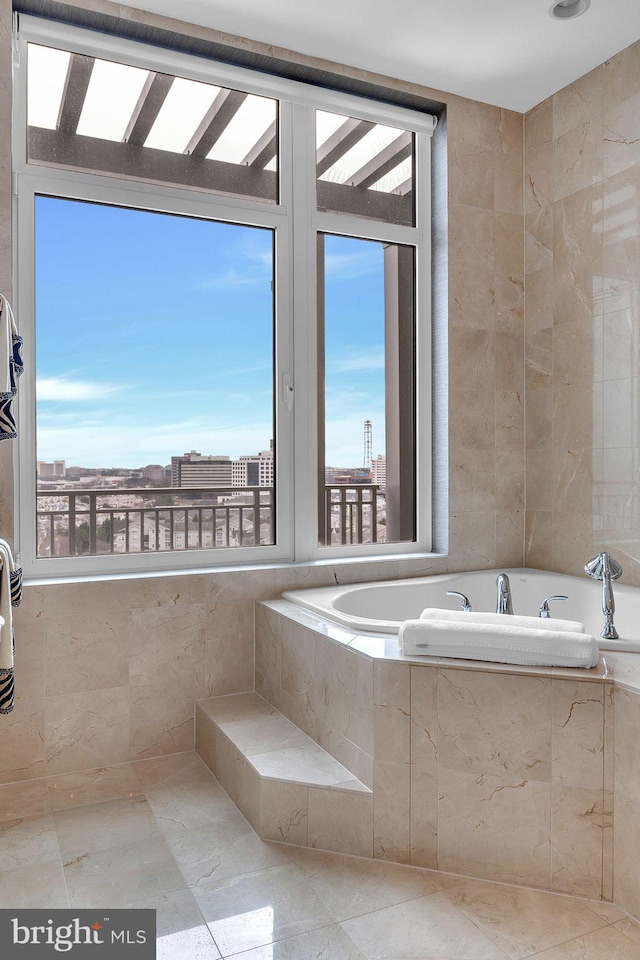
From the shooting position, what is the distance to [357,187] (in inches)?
118

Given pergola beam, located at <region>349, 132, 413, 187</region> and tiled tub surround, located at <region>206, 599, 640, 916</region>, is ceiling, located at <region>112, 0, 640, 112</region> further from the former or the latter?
tiled tub surround, located at <region>206, 599, 640, 916</region>

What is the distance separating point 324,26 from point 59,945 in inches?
117

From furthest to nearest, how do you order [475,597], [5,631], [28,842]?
[475,597] → [28,842] → [5,631]

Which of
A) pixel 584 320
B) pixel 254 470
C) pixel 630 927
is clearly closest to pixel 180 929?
pixel 630 927

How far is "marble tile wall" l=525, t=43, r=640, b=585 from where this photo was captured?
267cm

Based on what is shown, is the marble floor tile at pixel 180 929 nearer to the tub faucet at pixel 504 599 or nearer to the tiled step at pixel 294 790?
the tiled step at pixel 294 790

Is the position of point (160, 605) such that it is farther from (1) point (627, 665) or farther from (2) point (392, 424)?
(1) point (627, 665)

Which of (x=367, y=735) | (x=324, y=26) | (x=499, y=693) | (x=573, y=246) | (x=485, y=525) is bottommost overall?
(x=367, y=735)

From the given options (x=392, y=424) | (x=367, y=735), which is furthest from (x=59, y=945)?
(x=392, y=424)

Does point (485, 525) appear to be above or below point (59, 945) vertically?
above

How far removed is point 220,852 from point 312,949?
1.51 feet

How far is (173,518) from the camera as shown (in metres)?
2.68

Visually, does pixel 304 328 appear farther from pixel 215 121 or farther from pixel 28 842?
pixel 28 842

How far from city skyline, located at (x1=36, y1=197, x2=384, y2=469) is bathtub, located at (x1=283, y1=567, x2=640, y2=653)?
1.98ft
